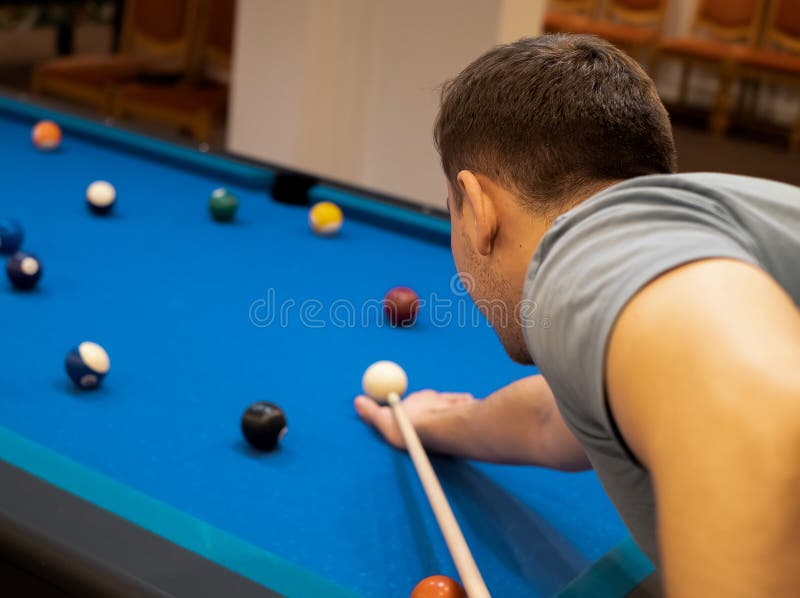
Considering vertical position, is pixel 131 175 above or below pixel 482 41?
below

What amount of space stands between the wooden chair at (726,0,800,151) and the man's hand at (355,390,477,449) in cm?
547

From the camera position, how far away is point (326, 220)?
221 cm

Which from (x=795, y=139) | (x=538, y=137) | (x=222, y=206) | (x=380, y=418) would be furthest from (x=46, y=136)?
(x=795, y=139)

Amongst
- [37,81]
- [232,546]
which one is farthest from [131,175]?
[37,81]

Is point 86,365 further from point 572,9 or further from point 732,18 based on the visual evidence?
point 572,9

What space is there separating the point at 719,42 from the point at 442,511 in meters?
6.53

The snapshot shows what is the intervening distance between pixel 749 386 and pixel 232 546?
1.98ft

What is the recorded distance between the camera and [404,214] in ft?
7.45

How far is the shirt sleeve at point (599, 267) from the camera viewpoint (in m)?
0.76

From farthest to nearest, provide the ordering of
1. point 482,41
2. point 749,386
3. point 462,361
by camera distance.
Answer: point 482,41, point 462,361, point 749,386

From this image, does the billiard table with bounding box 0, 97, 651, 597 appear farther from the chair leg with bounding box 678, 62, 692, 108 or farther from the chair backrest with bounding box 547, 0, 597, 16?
the chair backrest with bounding box 547, 0, 597, 16

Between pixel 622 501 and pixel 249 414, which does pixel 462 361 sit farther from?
pixel 622 501

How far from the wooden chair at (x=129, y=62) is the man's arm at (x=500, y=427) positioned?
3.65 meters

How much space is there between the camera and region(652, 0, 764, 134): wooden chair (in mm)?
6645
